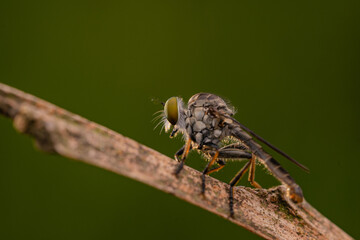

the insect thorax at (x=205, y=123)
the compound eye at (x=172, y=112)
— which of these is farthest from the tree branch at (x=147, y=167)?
the compound eye at (x=172, y=112)

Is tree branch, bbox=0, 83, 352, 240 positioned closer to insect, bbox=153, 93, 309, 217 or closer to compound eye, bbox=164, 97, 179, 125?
insect, bbox=153, 93, 309, 217

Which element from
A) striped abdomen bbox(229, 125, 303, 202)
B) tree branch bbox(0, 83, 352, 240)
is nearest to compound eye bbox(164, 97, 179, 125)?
striped abdomen bbox(229, 125, 303, 202)

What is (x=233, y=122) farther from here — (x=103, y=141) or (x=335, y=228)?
(x=103, y=141)

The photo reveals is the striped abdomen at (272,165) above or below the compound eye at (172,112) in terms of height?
above

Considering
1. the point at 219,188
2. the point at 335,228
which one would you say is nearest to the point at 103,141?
the point at 219,188

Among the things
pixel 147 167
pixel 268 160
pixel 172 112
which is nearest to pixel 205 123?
pixel 172 112

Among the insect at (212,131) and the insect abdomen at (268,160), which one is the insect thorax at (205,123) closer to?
the insect at (212,131)

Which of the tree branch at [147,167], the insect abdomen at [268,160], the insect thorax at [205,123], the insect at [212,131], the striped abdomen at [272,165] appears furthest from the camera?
the insect thorax at [205,123]
